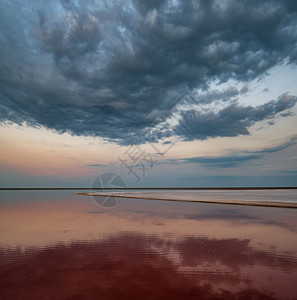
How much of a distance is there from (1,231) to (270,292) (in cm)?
1332

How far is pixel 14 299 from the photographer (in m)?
4.62

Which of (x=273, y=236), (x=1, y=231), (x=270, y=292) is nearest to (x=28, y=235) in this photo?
(x=1, y=231)

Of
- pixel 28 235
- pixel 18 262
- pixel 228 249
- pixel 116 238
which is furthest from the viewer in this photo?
pixel 28 235

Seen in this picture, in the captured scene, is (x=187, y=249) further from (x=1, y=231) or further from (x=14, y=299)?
(x=1, y=231)

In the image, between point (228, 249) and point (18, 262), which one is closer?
point (18, 262)

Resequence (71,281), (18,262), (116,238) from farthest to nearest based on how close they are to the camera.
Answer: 1. (116,238)
2. (18,262)
3. (71,281)

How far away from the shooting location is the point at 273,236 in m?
10.1

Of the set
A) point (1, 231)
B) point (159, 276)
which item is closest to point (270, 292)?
point (159, 276)

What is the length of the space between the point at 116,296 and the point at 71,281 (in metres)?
1.60

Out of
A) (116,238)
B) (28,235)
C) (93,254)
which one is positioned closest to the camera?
(93,254)

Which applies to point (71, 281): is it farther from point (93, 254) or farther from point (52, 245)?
point (52, 245)

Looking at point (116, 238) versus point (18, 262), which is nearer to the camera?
point (18, 262)

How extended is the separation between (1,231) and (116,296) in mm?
10241

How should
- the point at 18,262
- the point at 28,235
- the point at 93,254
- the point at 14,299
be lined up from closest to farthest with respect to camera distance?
the point at 14,299 → the point at 18,262 → the point at 93,254 → the point at 28,235
